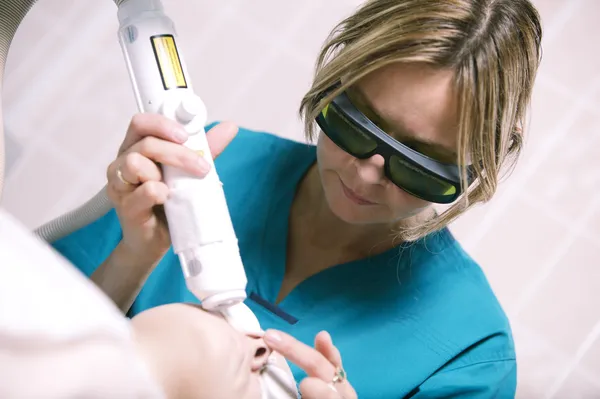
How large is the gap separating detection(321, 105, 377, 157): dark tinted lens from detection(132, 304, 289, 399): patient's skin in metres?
0.33

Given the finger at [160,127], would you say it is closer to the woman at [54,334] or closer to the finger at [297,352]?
the finger at [297,352]

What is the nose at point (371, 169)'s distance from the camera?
85 centimetres

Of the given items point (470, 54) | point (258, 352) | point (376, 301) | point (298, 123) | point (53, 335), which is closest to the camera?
point (53, 335)

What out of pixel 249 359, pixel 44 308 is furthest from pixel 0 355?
pixel 249 359

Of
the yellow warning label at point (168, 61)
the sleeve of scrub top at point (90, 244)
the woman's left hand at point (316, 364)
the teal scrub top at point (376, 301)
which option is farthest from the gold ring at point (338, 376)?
the sleeve of scrub top at point (90, 244)

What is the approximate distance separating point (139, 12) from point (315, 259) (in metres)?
0.52

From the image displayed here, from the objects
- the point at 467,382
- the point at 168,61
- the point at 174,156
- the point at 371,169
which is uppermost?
the point at 168,61

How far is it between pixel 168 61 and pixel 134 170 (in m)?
0.13

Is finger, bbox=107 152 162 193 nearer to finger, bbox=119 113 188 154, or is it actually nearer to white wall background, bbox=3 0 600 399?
finger, bbox=119 113 188 154

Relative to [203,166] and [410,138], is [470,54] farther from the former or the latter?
[203,166]

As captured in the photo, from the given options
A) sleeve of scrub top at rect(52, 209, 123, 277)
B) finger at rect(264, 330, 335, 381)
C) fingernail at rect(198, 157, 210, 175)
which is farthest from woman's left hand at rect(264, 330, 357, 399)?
sleeve of scrub top at rect(52, 209, 123, 277)

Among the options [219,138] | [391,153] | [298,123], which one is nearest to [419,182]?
[391,153]

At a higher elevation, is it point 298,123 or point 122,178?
point 122,178

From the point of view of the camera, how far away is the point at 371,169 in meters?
0.86
